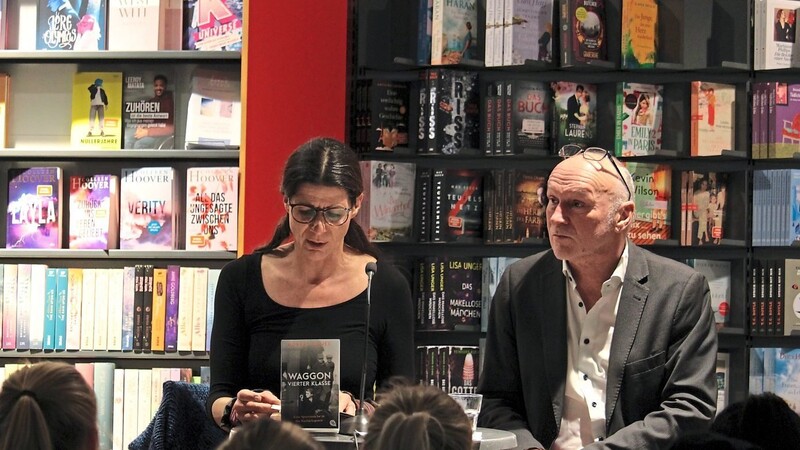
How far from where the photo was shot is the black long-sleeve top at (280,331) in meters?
2.75

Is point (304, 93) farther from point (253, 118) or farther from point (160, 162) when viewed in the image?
point (160, 162)

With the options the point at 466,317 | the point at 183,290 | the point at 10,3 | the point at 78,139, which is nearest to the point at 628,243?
the point at 466,317

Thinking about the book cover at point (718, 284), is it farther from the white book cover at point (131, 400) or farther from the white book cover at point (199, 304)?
the white book cover at point (131, 400)

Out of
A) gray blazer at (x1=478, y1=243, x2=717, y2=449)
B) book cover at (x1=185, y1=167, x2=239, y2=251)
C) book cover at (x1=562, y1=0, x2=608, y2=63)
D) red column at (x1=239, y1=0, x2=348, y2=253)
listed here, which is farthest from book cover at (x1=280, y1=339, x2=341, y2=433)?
book cover at (x1=562, y1=0, x2=608, y2=63)

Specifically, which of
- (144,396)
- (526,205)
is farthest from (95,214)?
(526,205)

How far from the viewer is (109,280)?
4.33 m

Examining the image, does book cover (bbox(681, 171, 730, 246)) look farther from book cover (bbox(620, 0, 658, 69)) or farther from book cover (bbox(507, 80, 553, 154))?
book cover (bbox(507, 80, 553, 154))

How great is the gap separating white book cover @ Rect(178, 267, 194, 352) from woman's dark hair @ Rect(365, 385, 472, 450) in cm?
280

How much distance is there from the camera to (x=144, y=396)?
429 centimetres

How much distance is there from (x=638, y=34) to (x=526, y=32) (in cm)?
50

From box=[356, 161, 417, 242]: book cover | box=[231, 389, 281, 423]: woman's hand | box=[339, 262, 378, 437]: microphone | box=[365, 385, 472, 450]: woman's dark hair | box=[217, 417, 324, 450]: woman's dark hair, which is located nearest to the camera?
box=[217, 417, 324, 450]: woman's dark hair

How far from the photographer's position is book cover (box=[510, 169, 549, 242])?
452 centimetres

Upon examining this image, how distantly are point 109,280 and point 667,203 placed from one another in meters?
2.39

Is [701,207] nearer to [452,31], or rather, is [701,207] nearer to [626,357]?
[452,31]
